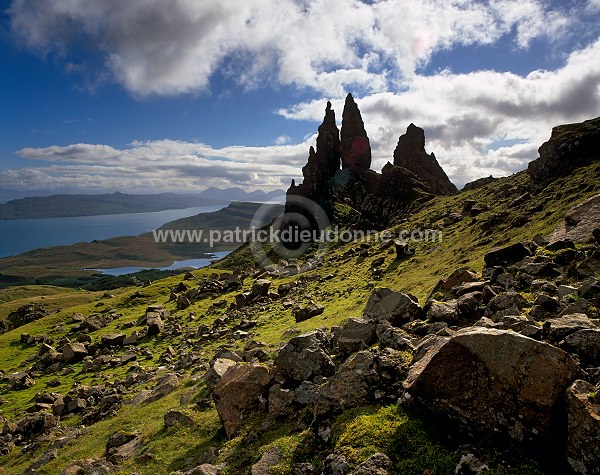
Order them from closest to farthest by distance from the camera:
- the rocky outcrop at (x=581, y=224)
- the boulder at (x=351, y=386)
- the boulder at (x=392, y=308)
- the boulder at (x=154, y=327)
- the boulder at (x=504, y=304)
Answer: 1. the boulder at (x=351, y=386)
2. the boulder at (x=504, y=304)
3. the boulder at (x=392, y=308)
4. the rocky outcrop at (x=581, y=224)
5. the boulder at (x=154, y=327)

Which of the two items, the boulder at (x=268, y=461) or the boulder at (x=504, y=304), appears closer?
the boulder at (x=268, y=461)

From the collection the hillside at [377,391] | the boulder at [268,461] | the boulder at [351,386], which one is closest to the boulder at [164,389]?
the hillside at [377,391]

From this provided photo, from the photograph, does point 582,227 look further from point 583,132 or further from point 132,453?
point 583,132

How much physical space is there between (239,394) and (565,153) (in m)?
75.8

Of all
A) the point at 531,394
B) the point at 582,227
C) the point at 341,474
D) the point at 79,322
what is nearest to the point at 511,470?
the point at 531,394

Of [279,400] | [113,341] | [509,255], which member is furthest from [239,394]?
[113,341]

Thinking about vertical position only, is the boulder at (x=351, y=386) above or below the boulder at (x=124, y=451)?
above

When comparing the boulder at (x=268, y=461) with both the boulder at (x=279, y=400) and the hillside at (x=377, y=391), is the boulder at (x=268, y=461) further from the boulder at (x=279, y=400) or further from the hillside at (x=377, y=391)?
the boulder at (x=279, y=400)

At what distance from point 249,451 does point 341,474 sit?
210 inches

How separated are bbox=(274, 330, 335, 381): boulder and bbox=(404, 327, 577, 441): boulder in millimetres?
6291

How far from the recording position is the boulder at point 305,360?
54.5ft

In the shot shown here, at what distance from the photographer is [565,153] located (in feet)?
211

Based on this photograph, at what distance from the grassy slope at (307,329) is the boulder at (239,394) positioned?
879mm

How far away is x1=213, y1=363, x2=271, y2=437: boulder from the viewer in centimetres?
1641
